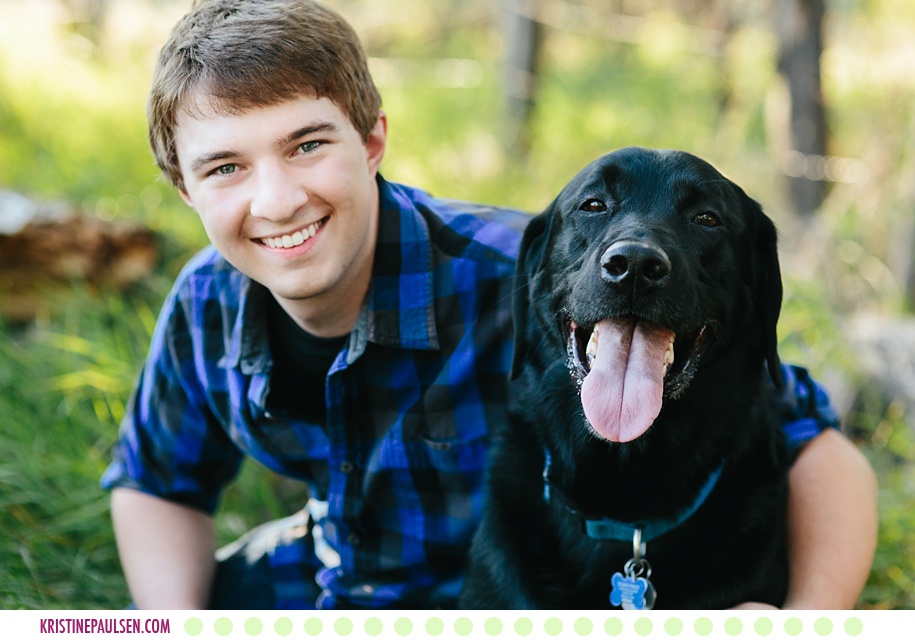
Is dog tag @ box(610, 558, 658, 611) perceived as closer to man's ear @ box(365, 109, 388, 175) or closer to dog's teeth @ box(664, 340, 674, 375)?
dog's teeth @ box(664, 340, 674, 375)

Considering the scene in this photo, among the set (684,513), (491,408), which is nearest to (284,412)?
(491,408)

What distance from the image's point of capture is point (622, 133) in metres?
5.55

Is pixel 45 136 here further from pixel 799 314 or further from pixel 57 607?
pixel 799 314

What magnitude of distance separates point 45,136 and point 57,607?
13.0 feet

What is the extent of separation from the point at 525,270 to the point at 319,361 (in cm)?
53

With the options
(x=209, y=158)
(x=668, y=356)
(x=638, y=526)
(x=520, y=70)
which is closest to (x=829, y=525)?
(x=638, y=526)

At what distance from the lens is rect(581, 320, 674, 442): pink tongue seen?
1546mm

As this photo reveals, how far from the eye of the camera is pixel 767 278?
183 cm

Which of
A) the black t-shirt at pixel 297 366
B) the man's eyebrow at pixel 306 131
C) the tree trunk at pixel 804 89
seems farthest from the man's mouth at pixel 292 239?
the tree trunk at pixel 804 89

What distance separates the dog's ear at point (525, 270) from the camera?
1864 millimetres

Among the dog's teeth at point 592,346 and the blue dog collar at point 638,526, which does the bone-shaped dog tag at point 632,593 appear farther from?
the dog's teeth at point 592,346

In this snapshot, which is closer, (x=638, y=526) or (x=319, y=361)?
(x=638, y=526)

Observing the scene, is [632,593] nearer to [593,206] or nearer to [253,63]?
[593,206]
